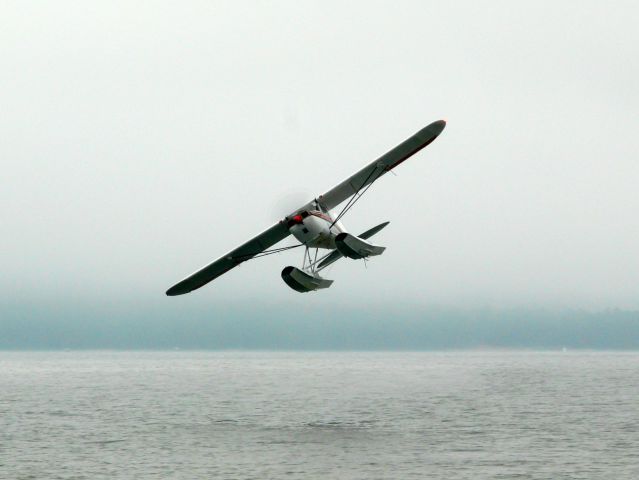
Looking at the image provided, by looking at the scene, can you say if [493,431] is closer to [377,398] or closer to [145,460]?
[145,460]

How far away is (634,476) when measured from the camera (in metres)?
28.1

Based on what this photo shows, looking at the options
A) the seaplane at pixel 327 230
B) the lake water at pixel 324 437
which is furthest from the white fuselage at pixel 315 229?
the lake water at pixel 324 437

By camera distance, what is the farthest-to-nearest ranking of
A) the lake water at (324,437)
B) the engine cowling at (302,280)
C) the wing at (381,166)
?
the wing at (381,166) → the engine cowling at (302,280) → the lake water at (324,437)

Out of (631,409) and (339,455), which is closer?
(339,455)

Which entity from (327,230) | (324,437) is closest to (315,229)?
(327,230)

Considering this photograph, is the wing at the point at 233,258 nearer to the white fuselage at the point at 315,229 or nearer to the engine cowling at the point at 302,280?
the white fuselage at the point at 315,229

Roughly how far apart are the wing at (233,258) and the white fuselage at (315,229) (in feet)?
7.87

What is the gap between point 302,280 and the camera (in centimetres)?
3092

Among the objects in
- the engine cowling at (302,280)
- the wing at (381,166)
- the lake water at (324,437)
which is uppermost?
the wing at (381,166)

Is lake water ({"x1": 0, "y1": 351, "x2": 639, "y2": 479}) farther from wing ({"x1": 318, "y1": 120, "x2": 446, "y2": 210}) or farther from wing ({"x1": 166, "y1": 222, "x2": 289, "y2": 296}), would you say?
wing ({"x1": 318, "y1": 120, "x2": 446, "y2": 210})

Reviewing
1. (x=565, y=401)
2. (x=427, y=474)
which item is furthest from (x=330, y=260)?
(x=565, y=401)

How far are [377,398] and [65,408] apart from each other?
22166mm

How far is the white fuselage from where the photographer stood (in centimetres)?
3200

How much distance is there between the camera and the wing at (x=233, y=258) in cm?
3581
